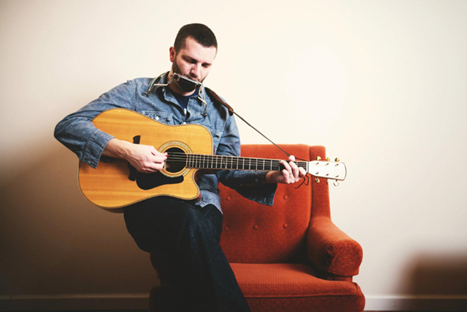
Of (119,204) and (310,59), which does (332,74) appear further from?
(119,204)

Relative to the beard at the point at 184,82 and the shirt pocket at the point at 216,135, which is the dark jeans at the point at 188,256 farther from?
the beard at the point at 184,82

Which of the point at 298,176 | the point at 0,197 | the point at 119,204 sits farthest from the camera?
the point at 0,197

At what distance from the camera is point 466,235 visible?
1981 mm

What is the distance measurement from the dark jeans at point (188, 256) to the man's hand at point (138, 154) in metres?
0.16

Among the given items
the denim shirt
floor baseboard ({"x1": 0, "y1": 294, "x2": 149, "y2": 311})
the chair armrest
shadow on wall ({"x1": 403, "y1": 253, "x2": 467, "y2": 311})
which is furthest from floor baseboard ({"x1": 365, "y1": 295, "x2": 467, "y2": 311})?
floor baseboard ({"x1": 0, "y1": 294, "x2": 149, "y2": 311})

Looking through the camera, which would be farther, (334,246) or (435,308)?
(435,308)

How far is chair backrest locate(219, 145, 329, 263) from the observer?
1.56 m

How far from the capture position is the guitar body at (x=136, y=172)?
1.17m

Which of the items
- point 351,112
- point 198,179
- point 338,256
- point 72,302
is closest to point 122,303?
point 72,302

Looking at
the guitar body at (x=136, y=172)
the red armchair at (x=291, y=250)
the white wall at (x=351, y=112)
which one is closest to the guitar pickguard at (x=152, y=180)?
the guitar body at (x=136, y=172)

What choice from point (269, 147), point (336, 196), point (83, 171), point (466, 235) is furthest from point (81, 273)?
point (466, 235)

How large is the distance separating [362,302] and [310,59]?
154 cm

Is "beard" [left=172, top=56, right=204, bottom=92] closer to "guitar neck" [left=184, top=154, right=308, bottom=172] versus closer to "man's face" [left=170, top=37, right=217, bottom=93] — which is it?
"man's face" [left=170, top=37, right=217, bottom=93]

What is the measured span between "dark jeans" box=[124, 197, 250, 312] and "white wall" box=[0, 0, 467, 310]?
3.40ft
